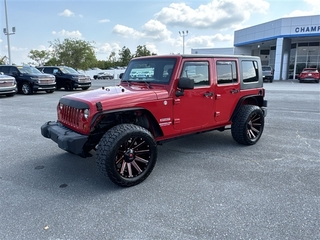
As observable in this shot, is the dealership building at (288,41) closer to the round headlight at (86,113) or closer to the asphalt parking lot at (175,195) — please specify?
the asphalt parking lot at (175,195)

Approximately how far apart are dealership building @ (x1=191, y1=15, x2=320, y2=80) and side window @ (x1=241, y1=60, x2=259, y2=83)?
89.5 feet

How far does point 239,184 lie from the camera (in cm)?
350

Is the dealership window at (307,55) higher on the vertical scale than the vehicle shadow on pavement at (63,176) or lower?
higher

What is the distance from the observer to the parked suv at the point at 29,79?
586 inches

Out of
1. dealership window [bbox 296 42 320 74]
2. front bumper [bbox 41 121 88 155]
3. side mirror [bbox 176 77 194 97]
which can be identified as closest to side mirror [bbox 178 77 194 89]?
side mirror [bbox 176 77 194 97]

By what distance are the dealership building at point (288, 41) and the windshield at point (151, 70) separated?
29.1 m

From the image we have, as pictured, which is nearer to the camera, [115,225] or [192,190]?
[115,225]

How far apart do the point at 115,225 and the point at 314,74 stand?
27.9m

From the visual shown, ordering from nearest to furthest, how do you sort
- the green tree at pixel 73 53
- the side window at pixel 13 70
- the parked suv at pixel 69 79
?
the side window at pixel 13 70 → the parked suv at pixel 69 79 → the green tree at pixel 73 53

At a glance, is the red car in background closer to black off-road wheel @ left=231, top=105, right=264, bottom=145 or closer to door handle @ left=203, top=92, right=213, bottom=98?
black off-road wheel @ left=231, top=105, right=264, bottom=145

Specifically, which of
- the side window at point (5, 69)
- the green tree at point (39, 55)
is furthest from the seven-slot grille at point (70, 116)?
the green tree at point (39, 55)

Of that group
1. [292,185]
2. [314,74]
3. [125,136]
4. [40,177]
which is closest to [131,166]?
[125,136]

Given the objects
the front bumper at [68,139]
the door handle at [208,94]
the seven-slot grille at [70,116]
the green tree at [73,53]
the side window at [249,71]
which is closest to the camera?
the front bumper at [68,139]

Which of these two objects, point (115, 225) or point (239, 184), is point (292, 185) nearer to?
point (239, 184)
